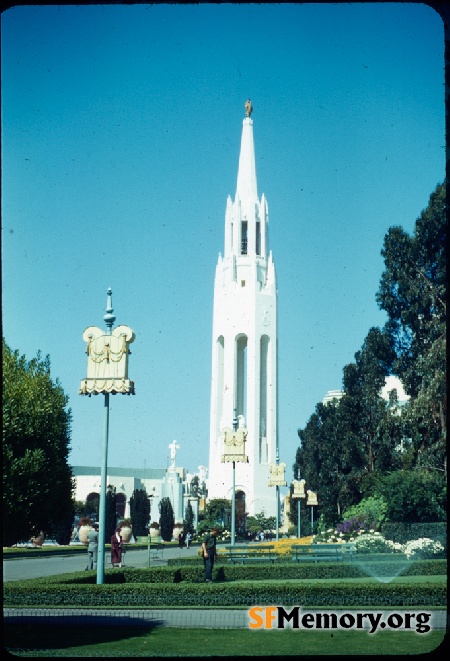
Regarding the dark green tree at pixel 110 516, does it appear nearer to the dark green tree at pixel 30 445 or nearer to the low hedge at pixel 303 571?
the dark green tree at pixel 30 445

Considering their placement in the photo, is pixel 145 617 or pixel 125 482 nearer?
pixel 145 617

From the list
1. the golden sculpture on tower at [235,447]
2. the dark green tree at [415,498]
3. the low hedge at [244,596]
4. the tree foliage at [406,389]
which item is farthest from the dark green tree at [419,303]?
the low hedge at [244,596]

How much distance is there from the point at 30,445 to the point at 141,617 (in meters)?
11.0

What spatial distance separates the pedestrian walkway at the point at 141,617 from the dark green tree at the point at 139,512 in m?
41.4

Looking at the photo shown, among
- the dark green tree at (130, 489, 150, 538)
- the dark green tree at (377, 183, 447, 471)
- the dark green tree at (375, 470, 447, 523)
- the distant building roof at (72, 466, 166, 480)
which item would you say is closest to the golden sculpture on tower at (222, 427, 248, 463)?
the dark green tree at (375, 470, 447, 523)

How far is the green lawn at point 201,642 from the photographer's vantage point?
30.4ft

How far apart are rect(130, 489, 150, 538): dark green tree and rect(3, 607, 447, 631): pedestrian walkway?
41.4 meters

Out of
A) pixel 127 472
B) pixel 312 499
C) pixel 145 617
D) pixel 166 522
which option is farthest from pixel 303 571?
pixel 127 472

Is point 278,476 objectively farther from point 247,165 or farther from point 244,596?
point 247,165

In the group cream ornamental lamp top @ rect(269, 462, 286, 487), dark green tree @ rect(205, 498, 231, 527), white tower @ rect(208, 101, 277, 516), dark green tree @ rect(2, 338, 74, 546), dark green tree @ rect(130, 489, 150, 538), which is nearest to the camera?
dark green tree @ rect(2, 338, 74, 546)

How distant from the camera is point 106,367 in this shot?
15.1 m

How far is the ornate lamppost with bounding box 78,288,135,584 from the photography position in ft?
48.9

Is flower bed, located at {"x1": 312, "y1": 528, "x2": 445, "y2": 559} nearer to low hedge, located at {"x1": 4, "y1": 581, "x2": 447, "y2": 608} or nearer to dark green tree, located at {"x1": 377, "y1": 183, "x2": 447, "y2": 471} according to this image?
dark green tree, located at {"x1": 377, "y1": 183, "x2": 447, "y2": 471}


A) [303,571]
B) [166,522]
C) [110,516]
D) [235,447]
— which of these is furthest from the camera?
[166,522]
